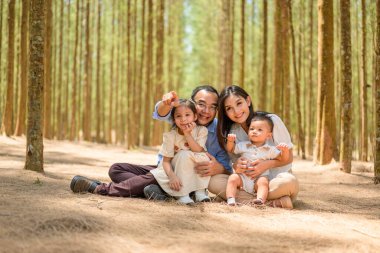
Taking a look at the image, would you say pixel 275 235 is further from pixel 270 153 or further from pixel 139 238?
pixel 270 153

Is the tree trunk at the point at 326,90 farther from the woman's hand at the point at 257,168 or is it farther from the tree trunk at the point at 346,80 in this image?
the woman's hand at the point at 257,168

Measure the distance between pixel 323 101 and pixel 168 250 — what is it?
624 centimetres

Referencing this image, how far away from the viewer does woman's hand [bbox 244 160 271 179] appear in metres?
4.10

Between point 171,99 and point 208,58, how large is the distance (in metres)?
24.2

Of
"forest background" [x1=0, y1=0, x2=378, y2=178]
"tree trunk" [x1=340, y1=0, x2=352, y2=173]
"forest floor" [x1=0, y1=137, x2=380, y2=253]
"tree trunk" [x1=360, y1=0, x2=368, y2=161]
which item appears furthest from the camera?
"tree trunk" [x1=360, y1=0, x2=368, y2=161]

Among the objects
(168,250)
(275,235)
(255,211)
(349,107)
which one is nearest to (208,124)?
(255,211)

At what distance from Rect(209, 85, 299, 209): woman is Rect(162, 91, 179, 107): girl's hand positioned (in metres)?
0.57

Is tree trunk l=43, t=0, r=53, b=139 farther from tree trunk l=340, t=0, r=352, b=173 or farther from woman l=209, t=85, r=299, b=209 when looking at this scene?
woman l=209, t=85, r=299, b=209

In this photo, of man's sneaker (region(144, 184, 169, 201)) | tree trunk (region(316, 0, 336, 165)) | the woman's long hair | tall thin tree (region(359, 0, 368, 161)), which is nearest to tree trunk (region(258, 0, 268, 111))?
tall thin tree (region(359, 0, 368, 161))

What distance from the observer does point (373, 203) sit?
4.79 m

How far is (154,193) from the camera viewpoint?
4.11 m

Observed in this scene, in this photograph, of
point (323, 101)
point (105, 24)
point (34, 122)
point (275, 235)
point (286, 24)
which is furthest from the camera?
point (105, 24)

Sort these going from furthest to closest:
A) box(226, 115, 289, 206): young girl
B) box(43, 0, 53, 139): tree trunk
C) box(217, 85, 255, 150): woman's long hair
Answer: box(43, 0, 53, 139): tree trunk, box(217, 85, 255, 150): woman's long hair, box(226, 115, 289, 206): young girl

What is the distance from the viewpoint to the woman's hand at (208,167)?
413 centimetres
